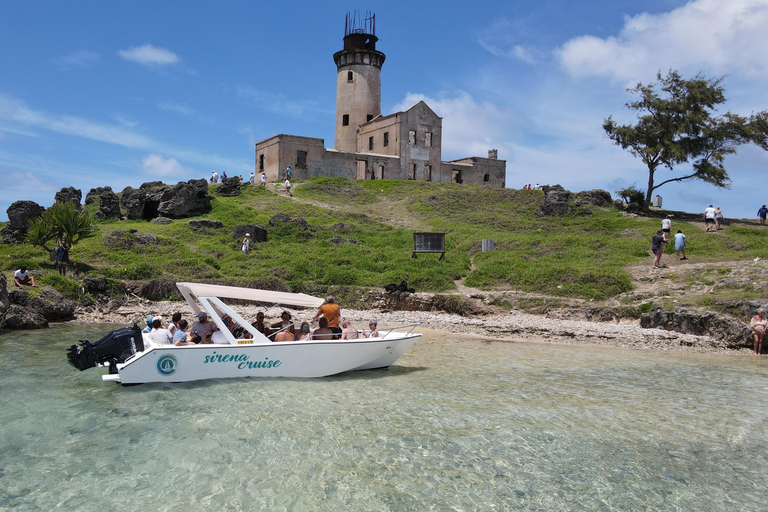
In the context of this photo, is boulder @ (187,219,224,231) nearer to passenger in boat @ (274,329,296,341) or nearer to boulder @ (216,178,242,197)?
boulder @ (216,178,242,197)

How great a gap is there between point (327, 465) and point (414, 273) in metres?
19.8

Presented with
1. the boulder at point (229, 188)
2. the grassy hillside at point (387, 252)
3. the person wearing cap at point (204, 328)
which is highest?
the boulder at point (229, 188)

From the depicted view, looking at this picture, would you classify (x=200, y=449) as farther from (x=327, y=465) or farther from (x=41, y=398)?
(x=41, y=398)

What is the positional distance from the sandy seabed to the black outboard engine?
8.54 metres

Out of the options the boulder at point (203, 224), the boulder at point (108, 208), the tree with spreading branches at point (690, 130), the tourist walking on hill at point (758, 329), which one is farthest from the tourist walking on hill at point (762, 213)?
the boulder at point (108, 208)

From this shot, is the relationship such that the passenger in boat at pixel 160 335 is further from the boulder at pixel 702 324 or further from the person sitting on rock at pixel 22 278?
the boulder at pixel 702 324

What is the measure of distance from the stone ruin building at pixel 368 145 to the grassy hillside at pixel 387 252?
44.9 feet

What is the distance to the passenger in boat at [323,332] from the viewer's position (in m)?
13.3

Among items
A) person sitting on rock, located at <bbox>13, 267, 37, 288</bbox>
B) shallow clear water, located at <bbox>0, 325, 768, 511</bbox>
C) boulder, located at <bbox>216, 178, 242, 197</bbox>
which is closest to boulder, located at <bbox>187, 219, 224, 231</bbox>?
boulder, located at <bbox>216, 178, 242, 197</bbox>

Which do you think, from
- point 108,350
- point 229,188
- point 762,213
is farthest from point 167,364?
point 762,213

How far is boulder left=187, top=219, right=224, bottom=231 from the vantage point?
3634 cm

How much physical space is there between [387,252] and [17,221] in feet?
67.7

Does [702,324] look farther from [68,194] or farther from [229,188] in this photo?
[68,194]

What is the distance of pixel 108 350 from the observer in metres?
12.2
